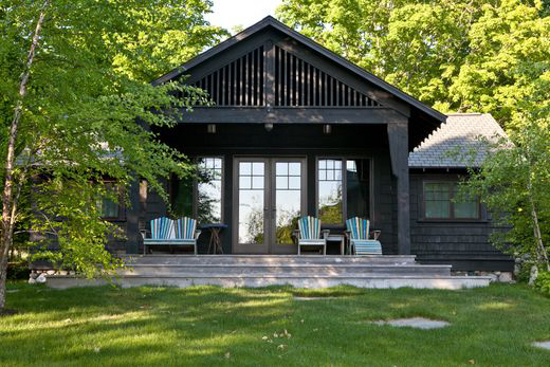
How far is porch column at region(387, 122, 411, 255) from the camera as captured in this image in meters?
9.62

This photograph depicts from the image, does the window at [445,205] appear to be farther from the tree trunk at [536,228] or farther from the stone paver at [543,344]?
the stone paver at [543,344]

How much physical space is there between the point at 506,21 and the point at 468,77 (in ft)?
7.17

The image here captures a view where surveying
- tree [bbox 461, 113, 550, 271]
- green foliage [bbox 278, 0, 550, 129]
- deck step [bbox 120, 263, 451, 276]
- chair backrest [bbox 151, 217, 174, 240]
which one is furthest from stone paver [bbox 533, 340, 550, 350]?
green foliage [bbox 278, 0, 550, 129]

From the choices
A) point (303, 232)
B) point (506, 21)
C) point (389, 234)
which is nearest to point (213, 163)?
point (303, 232)

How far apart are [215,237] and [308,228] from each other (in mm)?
1922

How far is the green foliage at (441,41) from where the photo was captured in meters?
18.5

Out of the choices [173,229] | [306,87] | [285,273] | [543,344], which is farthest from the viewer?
[173,229]

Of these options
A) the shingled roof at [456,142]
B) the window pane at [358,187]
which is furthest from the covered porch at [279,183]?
the shingled roof at [456,142]

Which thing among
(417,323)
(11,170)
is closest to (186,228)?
(11,170)

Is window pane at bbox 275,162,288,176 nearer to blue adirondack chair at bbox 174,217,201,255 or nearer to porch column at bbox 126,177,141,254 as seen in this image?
blue adirondack chair at bbox 174,217,201,255

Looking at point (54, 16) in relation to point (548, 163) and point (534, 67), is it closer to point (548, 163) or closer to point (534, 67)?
point (534, 67)

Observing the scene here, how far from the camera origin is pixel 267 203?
Answer: 12023mm

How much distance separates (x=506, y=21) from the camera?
18734mm

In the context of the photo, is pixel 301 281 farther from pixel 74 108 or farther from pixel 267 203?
pixel 74 108
